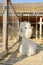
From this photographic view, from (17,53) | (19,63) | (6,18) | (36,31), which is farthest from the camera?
(36,31)

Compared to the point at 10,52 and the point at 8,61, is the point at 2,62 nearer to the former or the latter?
the point at 8,61

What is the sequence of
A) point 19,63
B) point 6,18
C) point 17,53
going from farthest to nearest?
point 17,53 < point 6,18 < point 19,63

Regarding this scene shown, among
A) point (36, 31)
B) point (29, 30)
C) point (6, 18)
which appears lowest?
point (36, 31)

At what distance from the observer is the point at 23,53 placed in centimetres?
506

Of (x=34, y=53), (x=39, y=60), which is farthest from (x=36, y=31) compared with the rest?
(x=39, y=60)

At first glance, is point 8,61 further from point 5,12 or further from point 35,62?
point 5,12

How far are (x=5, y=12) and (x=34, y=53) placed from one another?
121 centimetres

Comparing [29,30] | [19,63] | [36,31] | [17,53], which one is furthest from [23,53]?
[36,31]

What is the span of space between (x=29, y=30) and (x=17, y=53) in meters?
0.63

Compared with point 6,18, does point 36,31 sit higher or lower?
lower

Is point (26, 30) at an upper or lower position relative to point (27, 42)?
upper

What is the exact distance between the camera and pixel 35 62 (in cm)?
424

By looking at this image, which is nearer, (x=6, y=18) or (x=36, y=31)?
(x=6, y=18)

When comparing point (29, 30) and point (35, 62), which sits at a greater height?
point (29, 30)
